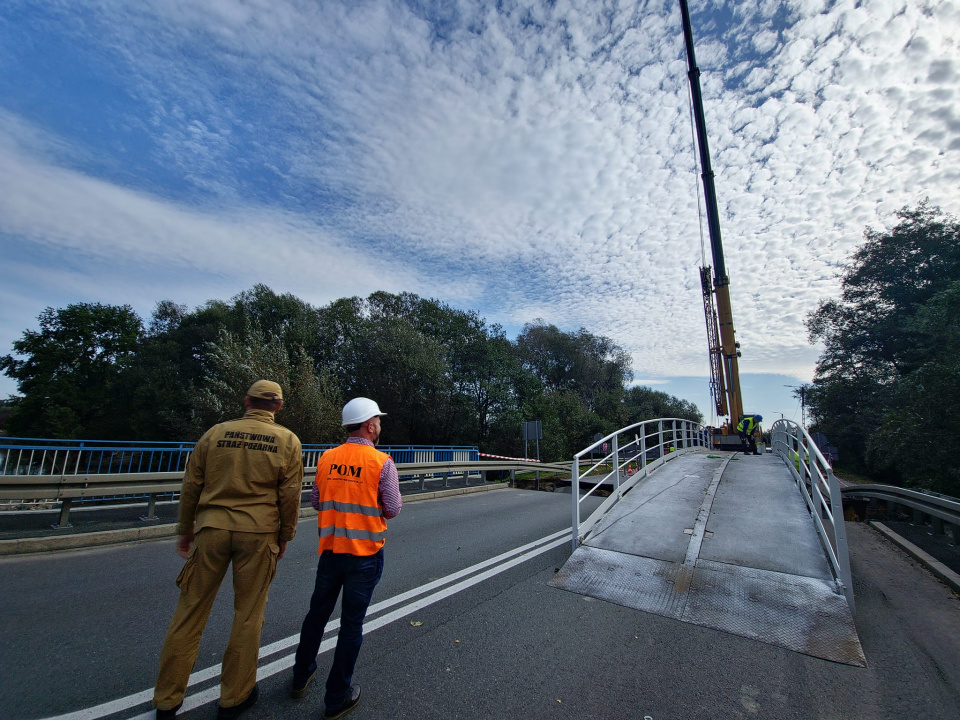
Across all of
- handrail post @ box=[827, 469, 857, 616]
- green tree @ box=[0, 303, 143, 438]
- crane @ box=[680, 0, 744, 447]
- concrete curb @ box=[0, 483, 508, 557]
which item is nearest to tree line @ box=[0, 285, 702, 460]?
green tree @ box=[0, 303, 143, 438]

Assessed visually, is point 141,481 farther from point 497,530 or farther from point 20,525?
point 497,530

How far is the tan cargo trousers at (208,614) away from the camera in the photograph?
259 cm

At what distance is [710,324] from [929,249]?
1432 cm

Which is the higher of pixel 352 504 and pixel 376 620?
pixel 352 504

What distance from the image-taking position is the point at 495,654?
342 cm

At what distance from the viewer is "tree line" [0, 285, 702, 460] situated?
3147 centimetres

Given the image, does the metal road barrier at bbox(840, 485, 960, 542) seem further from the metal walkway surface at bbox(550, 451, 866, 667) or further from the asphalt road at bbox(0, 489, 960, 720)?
the asphalt road at bbox(0, 489, 960, 720)

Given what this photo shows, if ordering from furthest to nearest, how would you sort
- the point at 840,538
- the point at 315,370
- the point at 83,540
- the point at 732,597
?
the point at 315,370
the point at 83,540
the point at 732,597
the point at 840,538

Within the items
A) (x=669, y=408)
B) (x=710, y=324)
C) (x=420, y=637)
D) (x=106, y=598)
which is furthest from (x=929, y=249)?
(x=106, y=598)

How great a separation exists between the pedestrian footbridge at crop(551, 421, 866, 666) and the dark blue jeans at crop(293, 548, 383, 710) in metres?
2.72

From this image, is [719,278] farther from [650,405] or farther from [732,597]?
[650,405]

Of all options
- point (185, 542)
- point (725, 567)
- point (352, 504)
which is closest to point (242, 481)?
point (185, 542)

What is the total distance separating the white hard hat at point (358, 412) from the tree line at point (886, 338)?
23713mm

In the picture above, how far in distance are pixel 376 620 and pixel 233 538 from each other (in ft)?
5.96
